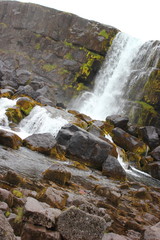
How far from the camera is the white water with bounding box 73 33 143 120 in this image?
3400 cm

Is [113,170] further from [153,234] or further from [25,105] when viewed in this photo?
[25,105]

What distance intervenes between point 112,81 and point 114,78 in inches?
20.7

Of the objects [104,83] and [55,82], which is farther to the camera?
[55,82]

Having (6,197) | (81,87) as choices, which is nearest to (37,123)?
(6,197)

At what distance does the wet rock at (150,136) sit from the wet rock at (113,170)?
11.4m

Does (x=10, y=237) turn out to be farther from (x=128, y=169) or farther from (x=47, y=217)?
(x=128, y=169)

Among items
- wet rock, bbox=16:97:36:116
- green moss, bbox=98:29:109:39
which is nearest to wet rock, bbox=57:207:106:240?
wet rock, bbox=16:97:36:116

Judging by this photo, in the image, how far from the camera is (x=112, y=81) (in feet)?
120

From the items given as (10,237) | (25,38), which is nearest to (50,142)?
(10,237)

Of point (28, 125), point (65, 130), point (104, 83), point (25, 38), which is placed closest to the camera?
point (65, 130)

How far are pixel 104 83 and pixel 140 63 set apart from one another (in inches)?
240

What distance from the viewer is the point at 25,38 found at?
153ft

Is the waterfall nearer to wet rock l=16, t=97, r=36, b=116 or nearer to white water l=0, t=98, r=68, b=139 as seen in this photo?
wet rock l=16, t=97, r=36, b=116

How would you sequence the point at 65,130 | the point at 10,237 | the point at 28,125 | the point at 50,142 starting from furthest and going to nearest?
the point at 28,125 < the point at 65,130 < the point at 50,142 < the point at 10,237
